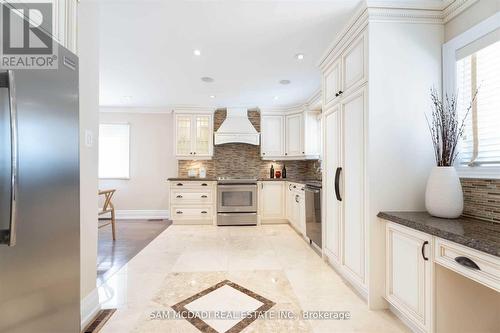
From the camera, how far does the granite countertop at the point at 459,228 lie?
1121 mm

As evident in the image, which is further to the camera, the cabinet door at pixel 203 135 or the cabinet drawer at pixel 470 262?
the cabinet door at pixel 203 135

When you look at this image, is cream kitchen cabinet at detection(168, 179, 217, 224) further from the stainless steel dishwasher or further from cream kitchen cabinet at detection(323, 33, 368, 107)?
cream kitchen cabinet at detection(323, 33, 368, 107)

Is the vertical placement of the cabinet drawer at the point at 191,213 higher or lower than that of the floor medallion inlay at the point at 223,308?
higher

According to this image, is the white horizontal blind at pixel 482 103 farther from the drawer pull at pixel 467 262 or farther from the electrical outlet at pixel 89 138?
the electrical outlet at pixel 89 138

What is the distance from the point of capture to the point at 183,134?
5.10 metres

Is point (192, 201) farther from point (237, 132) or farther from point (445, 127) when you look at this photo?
point (445, 127)

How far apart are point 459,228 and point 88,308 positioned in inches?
98.0

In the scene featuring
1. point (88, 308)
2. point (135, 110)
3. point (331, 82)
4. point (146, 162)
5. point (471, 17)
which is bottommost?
point (88, 308)

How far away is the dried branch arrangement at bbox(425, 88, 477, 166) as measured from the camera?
1.64 meters

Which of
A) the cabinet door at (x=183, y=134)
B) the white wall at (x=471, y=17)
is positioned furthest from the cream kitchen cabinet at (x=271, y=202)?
the white wall at (x=471, y=17)

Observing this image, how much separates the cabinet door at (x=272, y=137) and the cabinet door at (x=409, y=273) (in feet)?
11.5

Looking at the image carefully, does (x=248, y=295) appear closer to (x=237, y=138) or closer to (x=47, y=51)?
(x=47, y=51)

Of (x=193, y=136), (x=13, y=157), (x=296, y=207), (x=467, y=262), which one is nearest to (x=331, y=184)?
(x=467, y=262)

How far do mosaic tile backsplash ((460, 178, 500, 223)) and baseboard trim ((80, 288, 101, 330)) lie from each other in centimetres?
280
